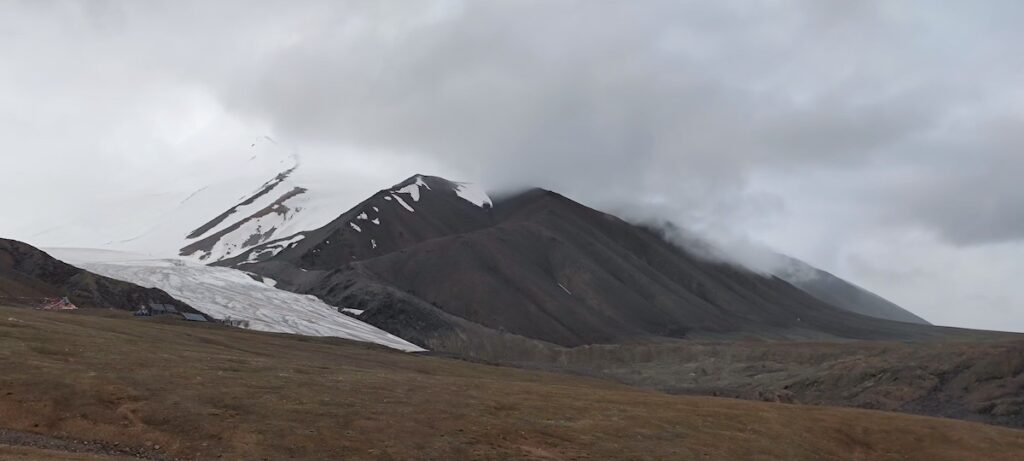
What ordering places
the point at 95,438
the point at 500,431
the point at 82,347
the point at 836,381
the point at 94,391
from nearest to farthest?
the point at 95,438 < the point at 94,391 < the point at 500,431 < the point at 82,347 < the point at 836,381

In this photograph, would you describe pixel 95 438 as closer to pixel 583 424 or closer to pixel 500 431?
pixel 500 431

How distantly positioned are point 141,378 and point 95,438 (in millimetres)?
11445

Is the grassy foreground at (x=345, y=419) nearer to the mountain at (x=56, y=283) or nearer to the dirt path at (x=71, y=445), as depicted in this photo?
the dirt path at (x=71, y=445)

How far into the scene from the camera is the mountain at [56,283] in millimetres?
147750

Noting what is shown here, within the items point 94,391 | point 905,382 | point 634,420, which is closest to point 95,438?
point 94,391

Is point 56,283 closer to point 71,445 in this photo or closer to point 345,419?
point 345,419

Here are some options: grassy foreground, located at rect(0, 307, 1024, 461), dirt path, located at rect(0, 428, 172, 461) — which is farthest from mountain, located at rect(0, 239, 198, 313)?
dirt path, located at rect(0, 428, 172, 461)

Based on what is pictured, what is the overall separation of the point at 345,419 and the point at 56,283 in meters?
140

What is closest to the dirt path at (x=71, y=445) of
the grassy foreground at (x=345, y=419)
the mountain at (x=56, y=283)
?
the grassy foreground at (x=345, y=419)

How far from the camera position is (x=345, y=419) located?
5053 centimetres

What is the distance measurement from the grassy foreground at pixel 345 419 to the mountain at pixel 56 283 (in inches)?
2946

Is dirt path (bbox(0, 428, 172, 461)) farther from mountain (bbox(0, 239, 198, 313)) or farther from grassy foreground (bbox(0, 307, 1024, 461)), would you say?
mountain (bbox(0, 239, 198, 313))

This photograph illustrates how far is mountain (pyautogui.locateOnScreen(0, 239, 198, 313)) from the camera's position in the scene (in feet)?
485

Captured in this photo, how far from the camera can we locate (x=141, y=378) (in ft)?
177
